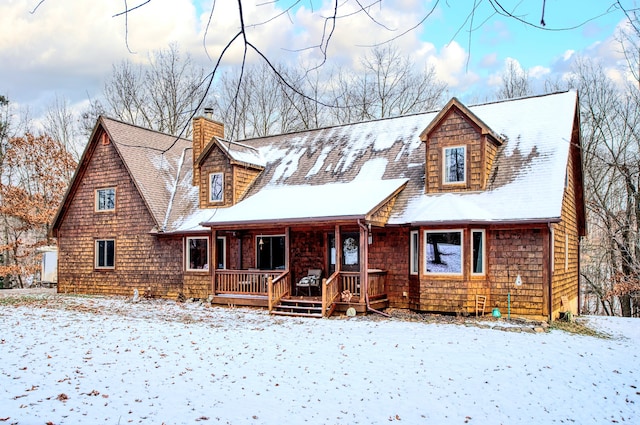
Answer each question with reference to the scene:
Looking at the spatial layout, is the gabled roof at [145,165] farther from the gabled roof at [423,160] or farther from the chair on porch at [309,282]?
the chair on porch at [309,282]

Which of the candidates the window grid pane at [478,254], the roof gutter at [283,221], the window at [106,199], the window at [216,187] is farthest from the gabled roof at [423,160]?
the window at [106,199]

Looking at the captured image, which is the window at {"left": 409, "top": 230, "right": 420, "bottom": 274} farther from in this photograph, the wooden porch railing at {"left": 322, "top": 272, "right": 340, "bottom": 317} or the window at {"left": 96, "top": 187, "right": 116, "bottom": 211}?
the window at {"left": 96, "top": 187, "right": 116, "bottom": 211}

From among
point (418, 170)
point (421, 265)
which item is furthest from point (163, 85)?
point (421, 265)

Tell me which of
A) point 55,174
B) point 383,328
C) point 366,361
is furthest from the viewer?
point 55,174

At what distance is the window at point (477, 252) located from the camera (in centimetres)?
1503

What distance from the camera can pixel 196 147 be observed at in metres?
22.8

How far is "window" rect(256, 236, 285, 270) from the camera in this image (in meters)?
18.9

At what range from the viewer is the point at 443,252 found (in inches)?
604

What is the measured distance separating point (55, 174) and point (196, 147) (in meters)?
12.5

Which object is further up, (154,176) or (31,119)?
(31,119)

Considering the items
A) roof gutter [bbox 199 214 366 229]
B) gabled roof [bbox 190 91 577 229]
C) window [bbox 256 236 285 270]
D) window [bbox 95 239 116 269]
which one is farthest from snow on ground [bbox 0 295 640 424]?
window [bbox 95 239 116 269]

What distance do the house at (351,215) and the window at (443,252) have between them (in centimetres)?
4

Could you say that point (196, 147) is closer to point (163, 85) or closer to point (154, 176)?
point (154, 176)

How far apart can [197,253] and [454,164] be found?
9.73 meters
